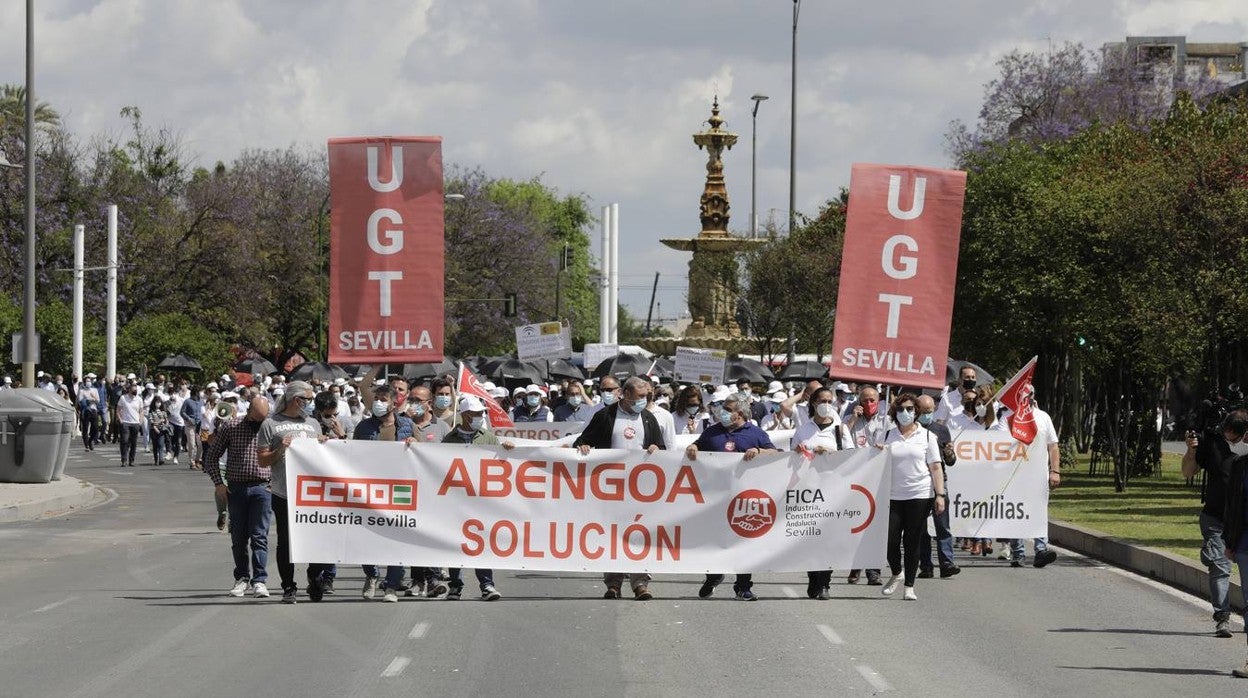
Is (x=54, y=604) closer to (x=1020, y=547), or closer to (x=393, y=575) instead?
(x=393, y=575)

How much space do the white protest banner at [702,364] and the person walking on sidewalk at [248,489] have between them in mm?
18762

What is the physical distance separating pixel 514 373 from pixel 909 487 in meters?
31.5

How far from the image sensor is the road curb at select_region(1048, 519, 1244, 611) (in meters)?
16.6

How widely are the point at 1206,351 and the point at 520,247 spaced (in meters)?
55.2

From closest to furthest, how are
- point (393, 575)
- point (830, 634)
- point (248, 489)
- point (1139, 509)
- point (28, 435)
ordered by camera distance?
point (830, 634) < point (248, 489) < point (393, 575) < point (1139, 509) < point (28, 435)

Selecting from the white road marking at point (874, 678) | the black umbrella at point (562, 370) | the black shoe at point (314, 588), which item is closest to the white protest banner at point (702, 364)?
the black umbrella at point (562, 370)

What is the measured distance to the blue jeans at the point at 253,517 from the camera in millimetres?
15023

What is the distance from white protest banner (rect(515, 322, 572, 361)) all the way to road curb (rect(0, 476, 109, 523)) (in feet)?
29.0

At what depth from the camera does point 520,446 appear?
51.0 ft

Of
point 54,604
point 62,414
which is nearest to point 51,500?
point 62,414

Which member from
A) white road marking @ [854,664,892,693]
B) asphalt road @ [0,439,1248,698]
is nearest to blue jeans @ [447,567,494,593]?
asphalt road @ [0,439,1248,698]

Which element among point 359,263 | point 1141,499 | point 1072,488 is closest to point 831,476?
point 359,263

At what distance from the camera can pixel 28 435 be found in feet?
95.9

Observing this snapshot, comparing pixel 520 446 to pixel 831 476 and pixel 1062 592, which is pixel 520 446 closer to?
pixel 831 476
